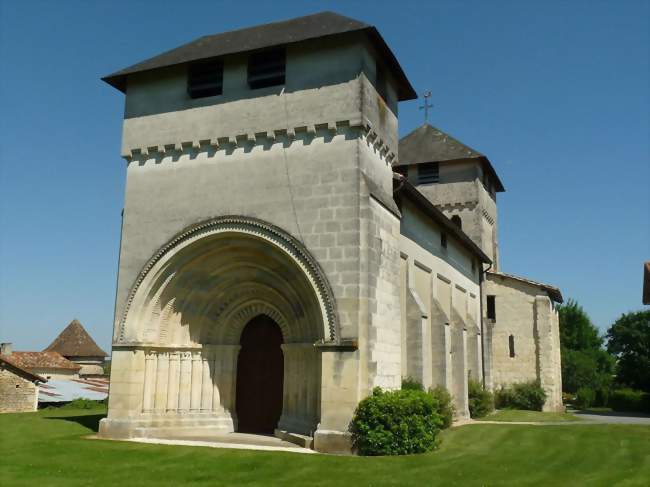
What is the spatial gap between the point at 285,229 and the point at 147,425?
5967 millimetres

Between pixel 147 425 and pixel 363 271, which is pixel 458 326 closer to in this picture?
pixel 363 271

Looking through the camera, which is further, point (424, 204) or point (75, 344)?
point (75, 344)

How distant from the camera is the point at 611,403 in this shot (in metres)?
37.2

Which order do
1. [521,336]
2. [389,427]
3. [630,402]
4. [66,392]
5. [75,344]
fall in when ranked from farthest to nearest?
[75,344] → [630,402] → [66,392] → [521,336] → [389,427]

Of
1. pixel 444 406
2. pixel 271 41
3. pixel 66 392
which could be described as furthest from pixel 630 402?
pixel 66 392

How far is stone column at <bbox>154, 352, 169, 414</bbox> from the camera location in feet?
50.9

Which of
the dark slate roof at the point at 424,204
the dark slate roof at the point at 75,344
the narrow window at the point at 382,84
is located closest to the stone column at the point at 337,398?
the dark slate roof at the point at 424,204

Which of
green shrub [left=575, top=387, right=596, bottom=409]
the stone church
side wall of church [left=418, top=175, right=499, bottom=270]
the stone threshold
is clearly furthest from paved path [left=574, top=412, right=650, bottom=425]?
the stone threshold

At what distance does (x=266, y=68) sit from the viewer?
50.8 feet

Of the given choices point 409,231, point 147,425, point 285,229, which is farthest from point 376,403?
→ point 409,231

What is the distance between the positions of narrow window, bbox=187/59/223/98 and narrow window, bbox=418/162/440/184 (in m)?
16.9

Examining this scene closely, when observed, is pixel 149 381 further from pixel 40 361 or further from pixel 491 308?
pixel 40 361

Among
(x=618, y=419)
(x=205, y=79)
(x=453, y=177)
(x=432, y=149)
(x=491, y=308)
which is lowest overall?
(x=618, y=419)

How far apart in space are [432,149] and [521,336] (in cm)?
1027
